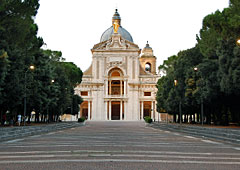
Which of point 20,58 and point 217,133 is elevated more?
point 20,58

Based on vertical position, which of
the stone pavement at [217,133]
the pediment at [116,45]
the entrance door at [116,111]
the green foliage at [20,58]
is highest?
the pediment at [116,45]

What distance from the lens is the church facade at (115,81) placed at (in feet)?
308

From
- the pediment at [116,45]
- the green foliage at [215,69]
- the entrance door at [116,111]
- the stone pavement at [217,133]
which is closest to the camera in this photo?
the stone pavement at [217,133]

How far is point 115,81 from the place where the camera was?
99.5 m

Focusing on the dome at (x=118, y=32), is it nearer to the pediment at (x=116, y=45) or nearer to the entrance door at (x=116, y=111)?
the pediment at (x=116, y=45)

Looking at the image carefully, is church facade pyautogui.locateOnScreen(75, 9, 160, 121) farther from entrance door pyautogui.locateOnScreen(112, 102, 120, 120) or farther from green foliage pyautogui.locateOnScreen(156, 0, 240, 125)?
green foliage pyautogui.locateOnScreen(156, 0, 240, 125)

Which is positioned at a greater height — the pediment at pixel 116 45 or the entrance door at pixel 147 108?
the pediment at pixel 116 45

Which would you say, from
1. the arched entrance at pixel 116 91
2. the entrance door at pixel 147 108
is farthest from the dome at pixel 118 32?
the entrance door at pixel 147 108

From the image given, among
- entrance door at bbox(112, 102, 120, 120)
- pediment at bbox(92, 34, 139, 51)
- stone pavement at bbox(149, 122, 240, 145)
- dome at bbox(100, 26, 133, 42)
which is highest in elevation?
dome at bbox(100, 26, 133, 42)

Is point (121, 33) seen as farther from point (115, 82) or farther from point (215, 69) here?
point (215, 69)

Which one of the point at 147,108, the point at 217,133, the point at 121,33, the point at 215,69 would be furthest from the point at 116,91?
the point at 217,133

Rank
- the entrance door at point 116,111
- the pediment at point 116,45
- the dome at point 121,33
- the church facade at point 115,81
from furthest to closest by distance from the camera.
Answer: the dome at point 121,33
the entrance door at point 116,111
the pediment at point 116,45
the church facade at point 115,81

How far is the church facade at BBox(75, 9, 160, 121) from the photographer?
Result: 9400 cm

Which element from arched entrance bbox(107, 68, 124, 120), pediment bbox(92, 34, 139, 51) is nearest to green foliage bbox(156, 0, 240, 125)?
arched entrance bbox(107, 68, 124, 120)
